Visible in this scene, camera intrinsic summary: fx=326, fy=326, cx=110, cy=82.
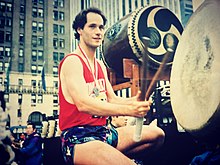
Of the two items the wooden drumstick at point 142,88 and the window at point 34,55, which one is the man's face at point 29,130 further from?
the wooden drumstick at point 142,88

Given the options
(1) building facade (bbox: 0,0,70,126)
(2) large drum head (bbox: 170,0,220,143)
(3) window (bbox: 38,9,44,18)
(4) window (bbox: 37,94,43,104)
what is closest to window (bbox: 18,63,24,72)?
(1) building facade (bbox: 0,0,70,126)

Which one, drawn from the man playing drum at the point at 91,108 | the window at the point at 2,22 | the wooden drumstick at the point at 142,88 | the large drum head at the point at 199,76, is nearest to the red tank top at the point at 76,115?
the man playing drum at the point at 91,108

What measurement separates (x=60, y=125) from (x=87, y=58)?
1.60 ft

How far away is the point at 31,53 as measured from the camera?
7.22 feet

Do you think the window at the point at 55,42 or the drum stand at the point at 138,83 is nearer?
the window at the point at 55,42

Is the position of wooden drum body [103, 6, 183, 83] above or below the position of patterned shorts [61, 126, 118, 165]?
above

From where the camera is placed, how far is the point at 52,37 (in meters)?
2.24

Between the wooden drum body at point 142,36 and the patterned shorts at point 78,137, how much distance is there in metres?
0.50

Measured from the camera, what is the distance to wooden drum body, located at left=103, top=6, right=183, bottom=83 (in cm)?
246

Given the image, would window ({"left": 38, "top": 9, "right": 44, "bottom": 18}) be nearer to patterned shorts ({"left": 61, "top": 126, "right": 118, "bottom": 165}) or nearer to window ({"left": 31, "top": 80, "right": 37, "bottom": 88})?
window ({"left": 31, "top": 80, "right": 37, "bottom": 88})

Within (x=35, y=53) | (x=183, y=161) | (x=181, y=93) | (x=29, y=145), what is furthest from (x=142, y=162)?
(x=35, y=53)

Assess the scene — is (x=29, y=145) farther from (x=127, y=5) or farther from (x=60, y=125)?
(x=127, y=5)

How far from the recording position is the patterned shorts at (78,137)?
2072 mm

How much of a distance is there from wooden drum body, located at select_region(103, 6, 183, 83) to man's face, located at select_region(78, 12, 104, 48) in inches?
6.0
